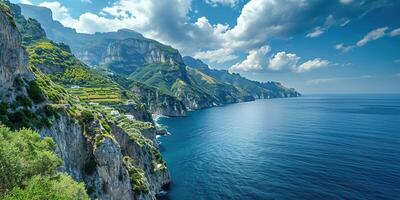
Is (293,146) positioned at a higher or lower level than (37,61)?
lower

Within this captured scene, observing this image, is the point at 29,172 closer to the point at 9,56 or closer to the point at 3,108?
the point at 3,108

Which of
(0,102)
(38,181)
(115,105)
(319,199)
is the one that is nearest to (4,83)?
(0,102)

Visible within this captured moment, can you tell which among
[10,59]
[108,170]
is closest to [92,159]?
[108,170]

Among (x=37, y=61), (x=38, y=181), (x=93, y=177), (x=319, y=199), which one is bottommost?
(x=319, y=199)

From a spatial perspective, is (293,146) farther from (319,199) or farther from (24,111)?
(24,111)

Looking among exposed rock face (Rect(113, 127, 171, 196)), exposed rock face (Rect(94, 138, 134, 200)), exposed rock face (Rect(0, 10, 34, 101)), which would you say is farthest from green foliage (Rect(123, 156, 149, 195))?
exposed rock face (Rect(0, 10, 34, 101))

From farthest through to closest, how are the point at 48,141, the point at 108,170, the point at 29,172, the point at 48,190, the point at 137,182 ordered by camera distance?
the point at 137,182 < the point at 108,170 < the point at 48,141 < the point at 29,172 < the point at 48,190

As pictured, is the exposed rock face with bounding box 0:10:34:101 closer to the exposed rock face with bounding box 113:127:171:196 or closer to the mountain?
the mountain
